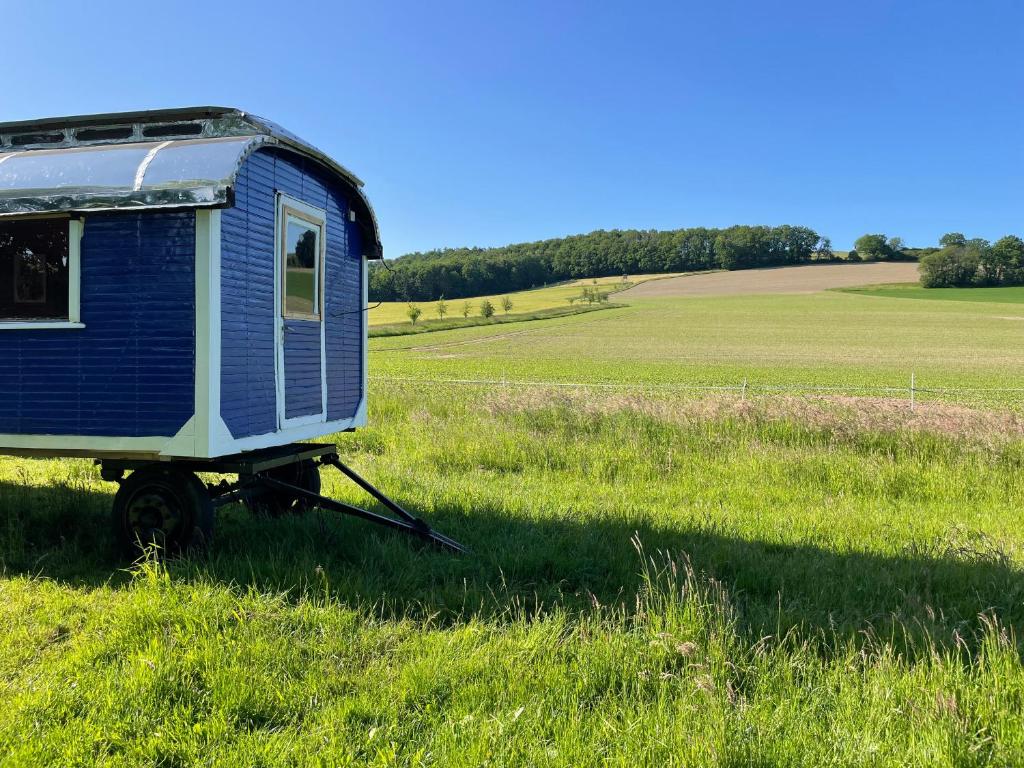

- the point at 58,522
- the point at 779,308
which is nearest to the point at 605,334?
the point at 779,308

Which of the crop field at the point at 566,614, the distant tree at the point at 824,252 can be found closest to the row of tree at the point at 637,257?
the distant tree at the point at 824,252

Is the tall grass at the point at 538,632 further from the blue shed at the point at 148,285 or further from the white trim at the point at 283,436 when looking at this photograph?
the blue shed at the point at 148,285

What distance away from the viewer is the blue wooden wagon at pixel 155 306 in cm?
540

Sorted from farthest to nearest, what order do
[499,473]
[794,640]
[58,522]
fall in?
[499,473]
[58,522]
[794,640]

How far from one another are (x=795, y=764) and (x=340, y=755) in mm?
1943

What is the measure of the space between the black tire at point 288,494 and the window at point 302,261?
1651 mm

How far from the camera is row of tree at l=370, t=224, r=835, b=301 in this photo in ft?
389

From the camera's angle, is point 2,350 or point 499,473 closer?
point 2,350

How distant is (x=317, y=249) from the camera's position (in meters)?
7.10

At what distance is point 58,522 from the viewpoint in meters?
6.47

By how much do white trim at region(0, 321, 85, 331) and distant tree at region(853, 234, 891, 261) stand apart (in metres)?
137

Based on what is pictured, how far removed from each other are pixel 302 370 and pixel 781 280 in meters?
106

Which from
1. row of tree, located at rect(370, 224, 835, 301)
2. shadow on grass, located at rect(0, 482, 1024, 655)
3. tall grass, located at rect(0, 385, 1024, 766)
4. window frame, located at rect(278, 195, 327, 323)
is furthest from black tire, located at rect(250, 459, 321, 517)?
row of tree, located at rect(370, 224, 835, 301)

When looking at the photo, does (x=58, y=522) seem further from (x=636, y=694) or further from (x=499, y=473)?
(x=636, y=694)
